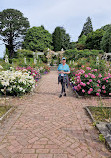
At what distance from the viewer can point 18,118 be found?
11.8 feet

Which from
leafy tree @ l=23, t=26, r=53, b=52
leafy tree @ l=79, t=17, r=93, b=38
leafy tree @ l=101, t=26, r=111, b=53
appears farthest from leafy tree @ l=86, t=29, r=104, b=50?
leafy tree @ l=79, t=17, r=93, b=38

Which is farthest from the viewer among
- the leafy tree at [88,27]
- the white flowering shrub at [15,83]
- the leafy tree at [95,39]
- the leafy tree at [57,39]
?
the leafy tree at [88,27]

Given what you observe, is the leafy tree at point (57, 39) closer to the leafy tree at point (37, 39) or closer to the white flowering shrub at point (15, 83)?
the leafy tree at point (37, 39)

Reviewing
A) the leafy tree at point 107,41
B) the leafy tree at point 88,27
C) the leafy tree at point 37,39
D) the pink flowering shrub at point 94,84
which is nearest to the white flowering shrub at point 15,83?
the pink flowering shrub at point 94,84

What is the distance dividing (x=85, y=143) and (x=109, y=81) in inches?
146

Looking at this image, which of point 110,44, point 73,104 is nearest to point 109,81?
point 73,104

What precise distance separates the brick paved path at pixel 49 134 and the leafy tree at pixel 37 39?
1181 inches

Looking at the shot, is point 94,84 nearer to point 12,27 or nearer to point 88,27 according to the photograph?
point 12,27

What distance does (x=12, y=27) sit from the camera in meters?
31.1

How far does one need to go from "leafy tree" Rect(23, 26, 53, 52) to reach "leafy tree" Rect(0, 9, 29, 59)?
5.51 feet

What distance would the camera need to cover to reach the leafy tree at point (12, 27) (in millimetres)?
30406

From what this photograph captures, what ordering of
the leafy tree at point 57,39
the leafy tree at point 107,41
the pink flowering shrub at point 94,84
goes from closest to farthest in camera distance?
the pink flowering shrub at point 94,84, the leafy tree at point 107,41, the leafy tree at point 57,39

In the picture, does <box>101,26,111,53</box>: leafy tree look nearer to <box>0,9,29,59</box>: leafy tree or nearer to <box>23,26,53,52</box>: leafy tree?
<box>23,26,53,52</box>: leafy tree

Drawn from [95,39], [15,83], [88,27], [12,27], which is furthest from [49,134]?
[88,27]
